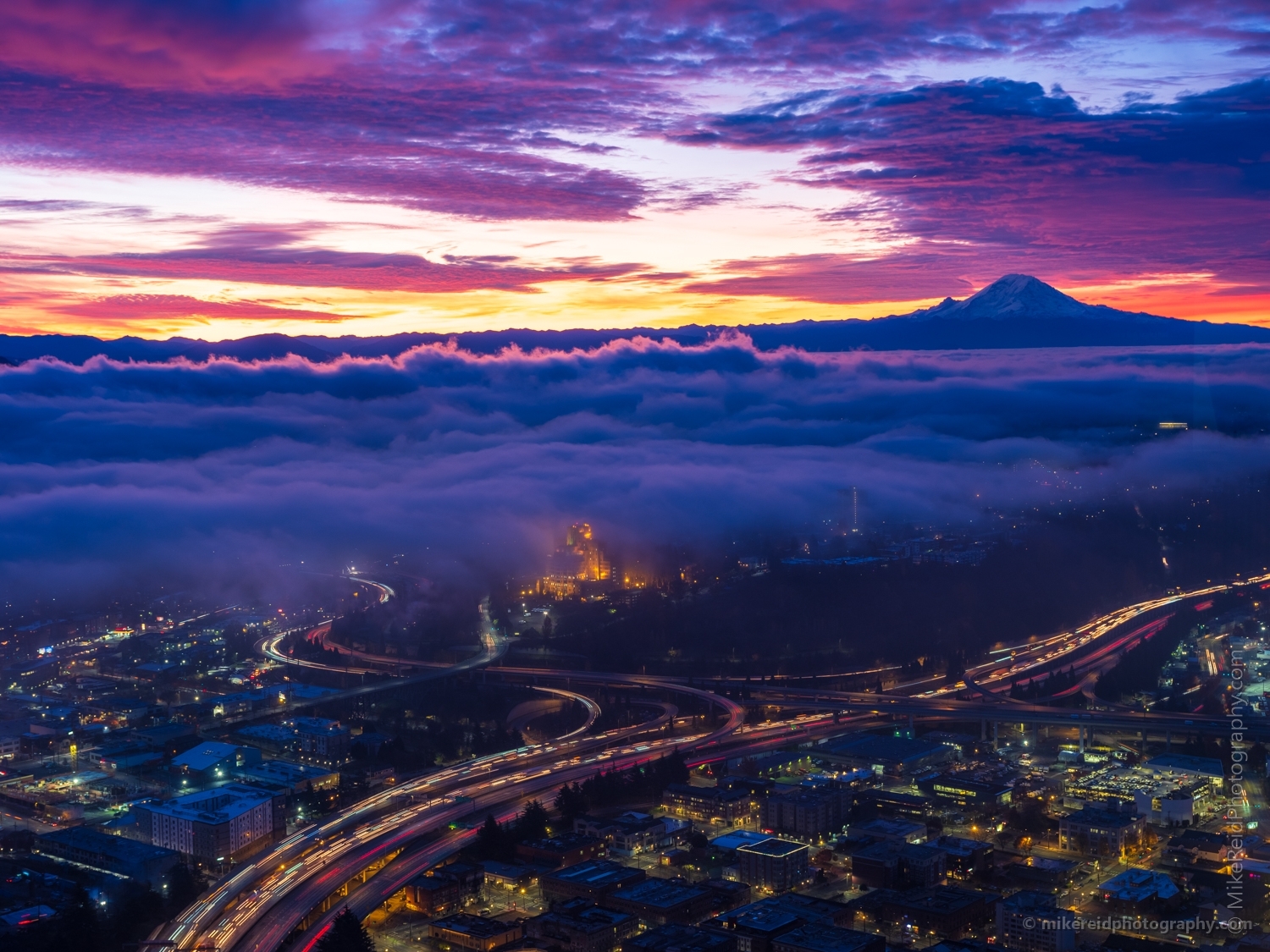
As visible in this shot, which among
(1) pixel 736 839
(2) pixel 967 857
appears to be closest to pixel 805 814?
(1) pixel 736 839

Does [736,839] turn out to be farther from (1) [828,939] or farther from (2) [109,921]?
(2) [109,921]

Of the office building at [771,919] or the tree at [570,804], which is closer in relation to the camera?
the office building at [771,919]

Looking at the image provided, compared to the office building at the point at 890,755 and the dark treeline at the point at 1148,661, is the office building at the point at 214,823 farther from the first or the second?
the dark treeline at the point at 1148,661

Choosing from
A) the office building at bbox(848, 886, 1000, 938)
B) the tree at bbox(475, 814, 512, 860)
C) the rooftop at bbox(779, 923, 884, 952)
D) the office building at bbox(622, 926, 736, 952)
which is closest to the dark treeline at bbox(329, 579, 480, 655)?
the tree at bbox(475, 814, 512, 860)

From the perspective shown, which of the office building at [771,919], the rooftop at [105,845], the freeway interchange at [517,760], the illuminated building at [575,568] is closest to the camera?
the office building at [771,919]

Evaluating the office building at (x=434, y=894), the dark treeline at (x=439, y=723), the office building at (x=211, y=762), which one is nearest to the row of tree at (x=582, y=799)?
the office building at (x=434, y=894)

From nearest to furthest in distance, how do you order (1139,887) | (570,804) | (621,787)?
(1139,887) → (570,804) → (621,787)
